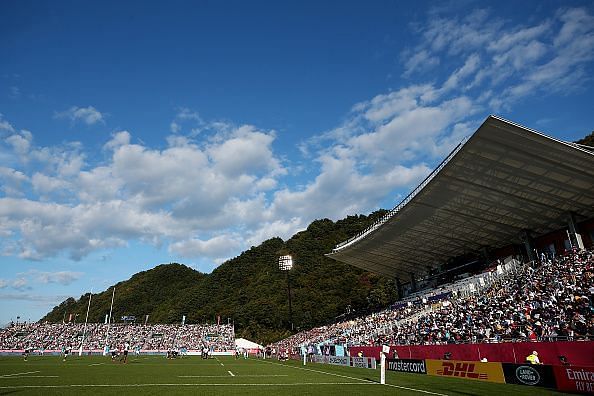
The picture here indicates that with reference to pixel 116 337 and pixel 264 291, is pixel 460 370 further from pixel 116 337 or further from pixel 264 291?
pixel 264 291

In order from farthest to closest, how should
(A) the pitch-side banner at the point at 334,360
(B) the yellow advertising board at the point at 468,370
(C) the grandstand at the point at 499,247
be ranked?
(A) the pitch-side banner at the point at 334,360
(C) the grandstand at the point at 499,247
(B) the yellow advertising board at the point at 468,370

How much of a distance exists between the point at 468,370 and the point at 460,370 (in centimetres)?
52

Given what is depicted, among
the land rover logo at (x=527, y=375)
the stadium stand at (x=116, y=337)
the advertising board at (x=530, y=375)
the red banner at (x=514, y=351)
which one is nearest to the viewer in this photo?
the advertising board at (x=530, y=375)

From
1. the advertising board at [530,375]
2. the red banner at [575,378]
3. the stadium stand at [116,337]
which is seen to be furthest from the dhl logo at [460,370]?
the stadium stand at [116,337]

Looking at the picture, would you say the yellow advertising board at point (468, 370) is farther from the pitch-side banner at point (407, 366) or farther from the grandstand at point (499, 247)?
the grandstand at point (499, 247)

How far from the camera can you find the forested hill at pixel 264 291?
86688mm

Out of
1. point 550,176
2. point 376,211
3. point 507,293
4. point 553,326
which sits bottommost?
point 553,326

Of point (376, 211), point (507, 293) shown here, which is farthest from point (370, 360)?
point (376, 211)

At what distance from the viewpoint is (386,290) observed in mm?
81375

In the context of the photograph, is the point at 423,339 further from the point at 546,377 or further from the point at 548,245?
the point at 546,377

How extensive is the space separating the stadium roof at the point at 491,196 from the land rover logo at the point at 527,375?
11833 mm

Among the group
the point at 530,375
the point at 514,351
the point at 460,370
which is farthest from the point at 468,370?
the point at 530,375

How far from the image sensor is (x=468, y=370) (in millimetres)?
17797

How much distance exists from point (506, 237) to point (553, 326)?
20.3 m
